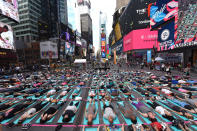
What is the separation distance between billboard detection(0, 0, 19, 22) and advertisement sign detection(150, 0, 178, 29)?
38.1 meters

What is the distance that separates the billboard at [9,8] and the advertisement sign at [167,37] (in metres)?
39.6

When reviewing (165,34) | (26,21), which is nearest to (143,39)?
(165,34)

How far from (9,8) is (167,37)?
4077 cm

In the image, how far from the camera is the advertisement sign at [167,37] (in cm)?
1758

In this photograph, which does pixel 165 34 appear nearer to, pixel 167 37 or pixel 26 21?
pixel 167 37

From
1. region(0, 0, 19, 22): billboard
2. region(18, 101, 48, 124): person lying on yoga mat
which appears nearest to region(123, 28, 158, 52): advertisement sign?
region(18, 101, 48, 124): person lying on yoga mat

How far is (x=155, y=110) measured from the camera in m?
5.00

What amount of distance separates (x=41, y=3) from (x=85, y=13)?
121680 mm

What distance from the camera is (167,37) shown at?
19.0 meters

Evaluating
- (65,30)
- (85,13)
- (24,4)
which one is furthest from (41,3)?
(85,13)

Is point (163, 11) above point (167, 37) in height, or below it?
above

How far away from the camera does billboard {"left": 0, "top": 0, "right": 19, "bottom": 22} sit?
17.7m

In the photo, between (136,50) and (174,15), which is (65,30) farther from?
(174,15)

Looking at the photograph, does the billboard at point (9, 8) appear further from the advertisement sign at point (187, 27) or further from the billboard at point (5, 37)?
the advertisement sign at point (187, 27)
